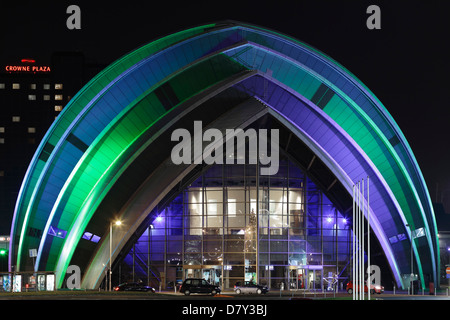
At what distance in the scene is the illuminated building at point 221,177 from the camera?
160 ft

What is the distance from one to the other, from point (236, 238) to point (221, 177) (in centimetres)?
572

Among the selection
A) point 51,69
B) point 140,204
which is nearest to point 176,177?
point 140,204

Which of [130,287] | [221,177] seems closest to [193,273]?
[221,177]

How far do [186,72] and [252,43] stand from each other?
576 centimetres

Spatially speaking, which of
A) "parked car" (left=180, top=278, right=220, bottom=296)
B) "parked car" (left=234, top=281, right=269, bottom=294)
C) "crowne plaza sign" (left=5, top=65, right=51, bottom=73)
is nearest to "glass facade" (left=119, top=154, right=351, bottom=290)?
"parked car" (left=234, top=281, right=269, bottom=294)

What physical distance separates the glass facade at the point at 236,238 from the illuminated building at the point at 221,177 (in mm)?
98

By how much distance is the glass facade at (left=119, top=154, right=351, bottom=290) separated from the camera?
5766 centimetres

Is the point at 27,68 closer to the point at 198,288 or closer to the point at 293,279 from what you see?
the point at 293,279

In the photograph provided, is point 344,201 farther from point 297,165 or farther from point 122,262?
point 122,262

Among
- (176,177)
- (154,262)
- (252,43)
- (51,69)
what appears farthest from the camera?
(51,69)

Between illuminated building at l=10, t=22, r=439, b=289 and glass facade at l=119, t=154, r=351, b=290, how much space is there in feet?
0.32

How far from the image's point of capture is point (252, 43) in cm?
4881

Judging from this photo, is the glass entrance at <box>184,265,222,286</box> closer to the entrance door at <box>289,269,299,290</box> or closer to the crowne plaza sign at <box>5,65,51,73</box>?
the entrance door at <box>289,269,299,290</box>

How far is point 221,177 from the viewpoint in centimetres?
5844
